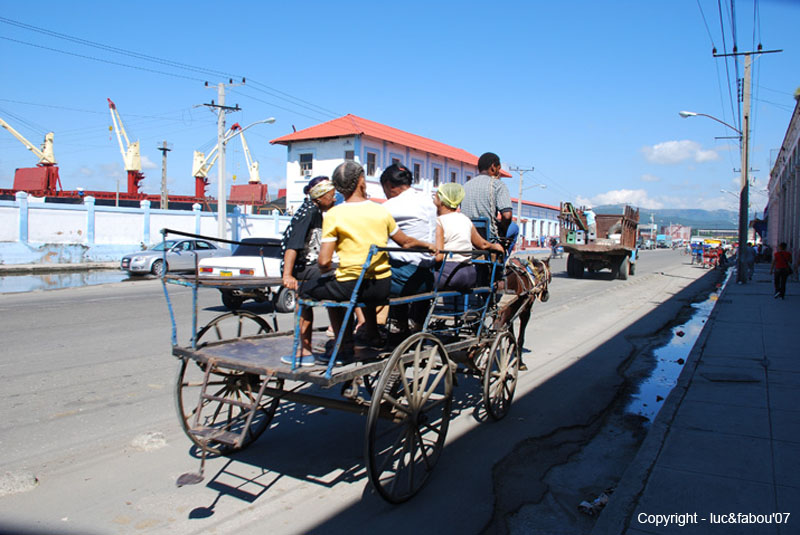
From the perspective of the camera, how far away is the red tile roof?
37.9 m

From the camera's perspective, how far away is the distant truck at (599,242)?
939 inches

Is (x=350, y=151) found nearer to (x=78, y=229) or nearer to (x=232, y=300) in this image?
(x=78, y=229)

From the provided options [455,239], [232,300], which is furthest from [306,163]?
[455,239]

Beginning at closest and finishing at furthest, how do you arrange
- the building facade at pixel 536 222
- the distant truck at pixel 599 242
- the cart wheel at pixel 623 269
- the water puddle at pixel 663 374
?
1. the water puddle at pixel 663 374
2. the distant truck at pixel 599 242
3. the cart wheel at pixel 623 269
4. the building facade at pixel 536 222

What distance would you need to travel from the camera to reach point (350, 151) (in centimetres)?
3797

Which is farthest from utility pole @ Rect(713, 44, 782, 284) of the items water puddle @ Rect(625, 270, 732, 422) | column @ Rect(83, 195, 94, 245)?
column @ Rect(83, 195, 94, 245)

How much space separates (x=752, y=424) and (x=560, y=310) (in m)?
8.77

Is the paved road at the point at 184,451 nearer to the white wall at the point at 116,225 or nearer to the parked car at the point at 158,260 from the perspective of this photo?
the parked car at the point at 158,260

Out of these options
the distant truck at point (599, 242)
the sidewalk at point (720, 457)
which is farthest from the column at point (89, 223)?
the sidewalk at point (720, 457)

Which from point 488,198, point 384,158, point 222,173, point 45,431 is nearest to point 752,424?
point 488,198

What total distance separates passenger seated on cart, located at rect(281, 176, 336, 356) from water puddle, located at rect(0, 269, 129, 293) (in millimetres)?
15072

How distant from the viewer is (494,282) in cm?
579

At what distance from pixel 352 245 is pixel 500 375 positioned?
2.45 meters

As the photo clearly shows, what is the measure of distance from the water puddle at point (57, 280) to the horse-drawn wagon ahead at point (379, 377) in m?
14.1
